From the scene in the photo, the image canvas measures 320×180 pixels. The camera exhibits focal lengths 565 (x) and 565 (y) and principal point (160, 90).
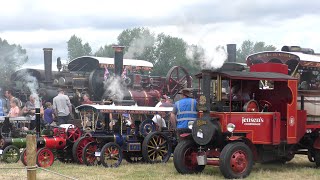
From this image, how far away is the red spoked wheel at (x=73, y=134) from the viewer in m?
11.0

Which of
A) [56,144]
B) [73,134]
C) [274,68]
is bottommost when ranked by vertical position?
[56,144]

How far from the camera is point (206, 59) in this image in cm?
922

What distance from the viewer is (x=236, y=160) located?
8766mm

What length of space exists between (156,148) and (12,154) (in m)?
2.91

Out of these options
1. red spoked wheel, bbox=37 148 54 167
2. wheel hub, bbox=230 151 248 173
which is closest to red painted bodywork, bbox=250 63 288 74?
wheel hub, bbox=230 151 248 173

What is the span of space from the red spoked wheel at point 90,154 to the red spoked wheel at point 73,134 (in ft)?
1.72

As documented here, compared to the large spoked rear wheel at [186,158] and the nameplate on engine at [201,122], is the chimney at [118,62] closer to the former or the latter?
the large spoked rear wheel at [186,158]

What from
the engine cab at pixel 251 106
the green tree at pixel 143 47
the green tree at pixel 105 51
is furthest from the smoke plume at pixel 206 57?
the green tree at pixel 105 51

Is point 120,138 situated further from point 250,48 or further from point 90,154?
point 250,48

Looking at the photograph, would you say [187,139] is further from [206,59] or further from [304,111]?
[304,111]

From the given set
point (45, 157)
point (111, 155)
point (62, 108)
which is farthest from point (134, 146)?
point (62, 108)

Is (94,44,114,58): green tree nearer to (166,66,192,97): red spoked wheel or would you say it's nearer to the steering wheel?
(166,66,192,97): red spoked wheel

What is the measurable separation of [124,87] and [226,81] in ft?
38.5

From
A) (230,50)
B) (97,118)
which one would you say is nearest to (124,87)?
(230,50)
